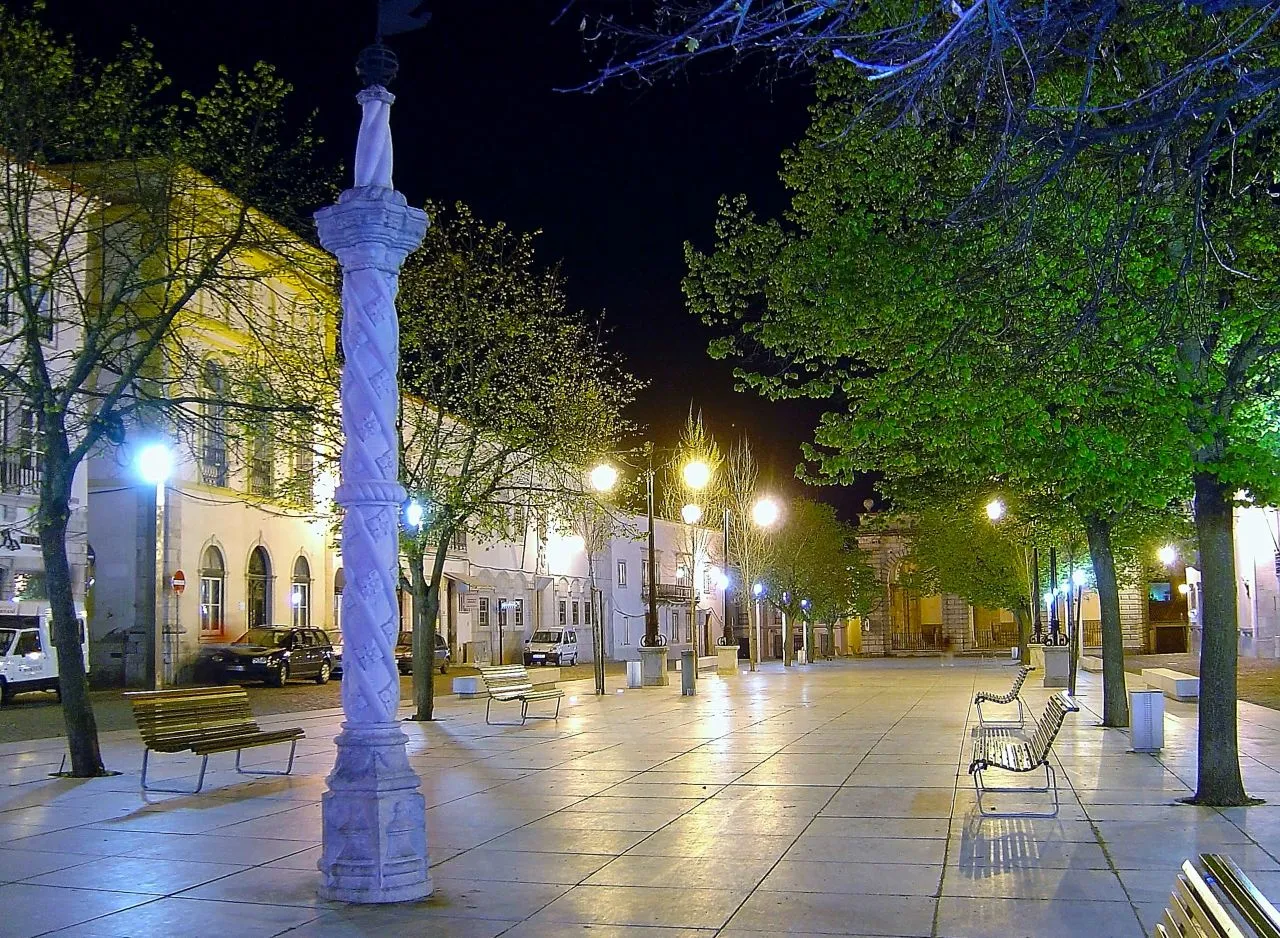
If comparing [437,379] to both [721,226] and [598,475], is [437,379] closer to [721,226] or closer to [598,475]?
[598,475]

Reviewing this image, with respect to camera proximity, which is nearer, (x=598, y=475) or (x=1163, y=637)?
(x=598, y=475)

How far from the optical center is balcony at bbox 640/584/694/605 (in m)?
66.4

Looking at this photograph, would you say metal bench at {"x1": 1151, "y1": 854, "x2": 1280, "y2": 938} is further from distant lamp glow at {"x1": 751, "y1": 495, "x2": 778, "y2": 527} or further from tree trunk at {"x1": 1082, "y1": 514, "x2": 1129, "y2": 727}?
distant lamp glow at {"x1": 751, "y1": 495, "x2": 778, "y2": 527}

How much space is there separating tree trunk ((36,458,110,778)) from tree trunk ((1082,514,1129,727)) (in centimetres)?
1344

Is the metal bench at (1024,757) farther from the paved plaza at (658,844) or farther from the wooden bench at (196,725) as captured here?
the wooden bench at (196,725)

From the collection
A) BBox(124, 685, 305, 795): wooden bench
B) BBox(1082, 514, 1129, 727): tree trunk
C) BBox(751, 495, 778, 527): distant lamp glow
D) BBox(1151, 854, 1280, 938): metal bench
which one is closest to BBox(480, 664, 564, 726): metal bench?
BBox(124, 685, 305, 795): wooden bench

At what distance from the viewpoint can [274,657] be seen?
34562 millimetres

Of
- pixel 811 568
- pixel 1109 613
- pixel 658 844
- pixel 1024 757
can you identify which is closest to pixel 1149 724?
pixel 1109 613

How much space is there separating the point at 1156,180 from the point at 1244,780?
6.90 meters

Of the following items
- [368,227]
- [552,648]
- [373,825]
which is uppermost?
[368,227]

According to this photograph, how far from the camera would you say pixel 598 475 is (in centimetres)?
2580

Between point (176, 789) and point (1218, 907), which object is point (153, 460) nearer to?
point (176, 789)

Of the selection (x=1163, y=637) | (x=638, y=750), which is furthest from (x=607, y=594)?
(x=638, y=750)

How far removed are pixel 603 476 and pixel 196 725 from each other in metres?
14.2
